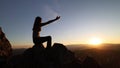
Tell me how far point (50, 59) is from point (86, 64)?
8.82 metres

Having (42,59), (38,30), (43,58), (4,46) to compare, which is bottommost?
(42,59)

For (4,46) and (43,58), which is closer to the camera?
(43,58)

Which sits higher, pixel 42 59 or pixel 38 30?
pixel 38 30

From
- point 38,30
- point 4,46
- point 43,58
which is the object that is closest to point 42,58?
point 43,58

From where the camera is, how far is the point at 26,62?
21.5 metres

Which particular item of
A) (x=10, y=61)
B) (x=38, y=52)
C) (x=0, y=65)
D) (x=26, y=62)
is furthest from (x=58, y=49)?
(x=0, y=65)

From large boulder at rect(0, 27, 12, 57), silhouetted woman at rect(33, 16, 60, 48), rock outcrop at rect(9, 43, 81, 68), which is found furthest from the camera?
large boulder at rect(0, 27, 12, 57)

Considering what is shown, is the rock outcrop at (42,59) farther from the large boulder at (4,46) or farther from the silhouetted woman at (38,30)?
the large boulder at (4,46)

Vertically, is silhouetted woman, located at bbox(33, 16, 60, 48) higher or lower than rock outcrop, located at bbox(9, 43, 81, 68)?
higher

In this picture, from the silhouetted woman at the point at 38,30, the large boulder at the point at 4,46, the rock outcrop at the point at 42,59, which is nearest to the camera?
the silhouetted woman at the point at 38,30

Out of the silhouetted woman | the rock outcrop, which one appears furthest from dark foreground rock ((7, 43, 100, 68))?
the silhouetted woman

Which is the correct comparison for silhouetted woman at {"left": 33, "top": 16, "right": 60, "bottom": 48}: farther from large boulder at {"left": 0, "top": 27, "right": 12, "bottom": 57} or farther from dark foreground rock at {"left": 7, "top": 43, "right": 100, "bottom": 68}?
large boulder at {"left": 0, "top": 27, "right": 12, "bottom": 57}

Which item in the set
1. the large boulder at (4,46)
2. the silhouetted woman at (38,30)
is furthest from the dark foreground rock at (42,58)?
the large boulder at (4,46)

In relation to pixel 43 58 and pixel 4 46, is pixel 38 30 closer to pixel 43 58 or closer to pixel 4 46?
pixel 43 58
